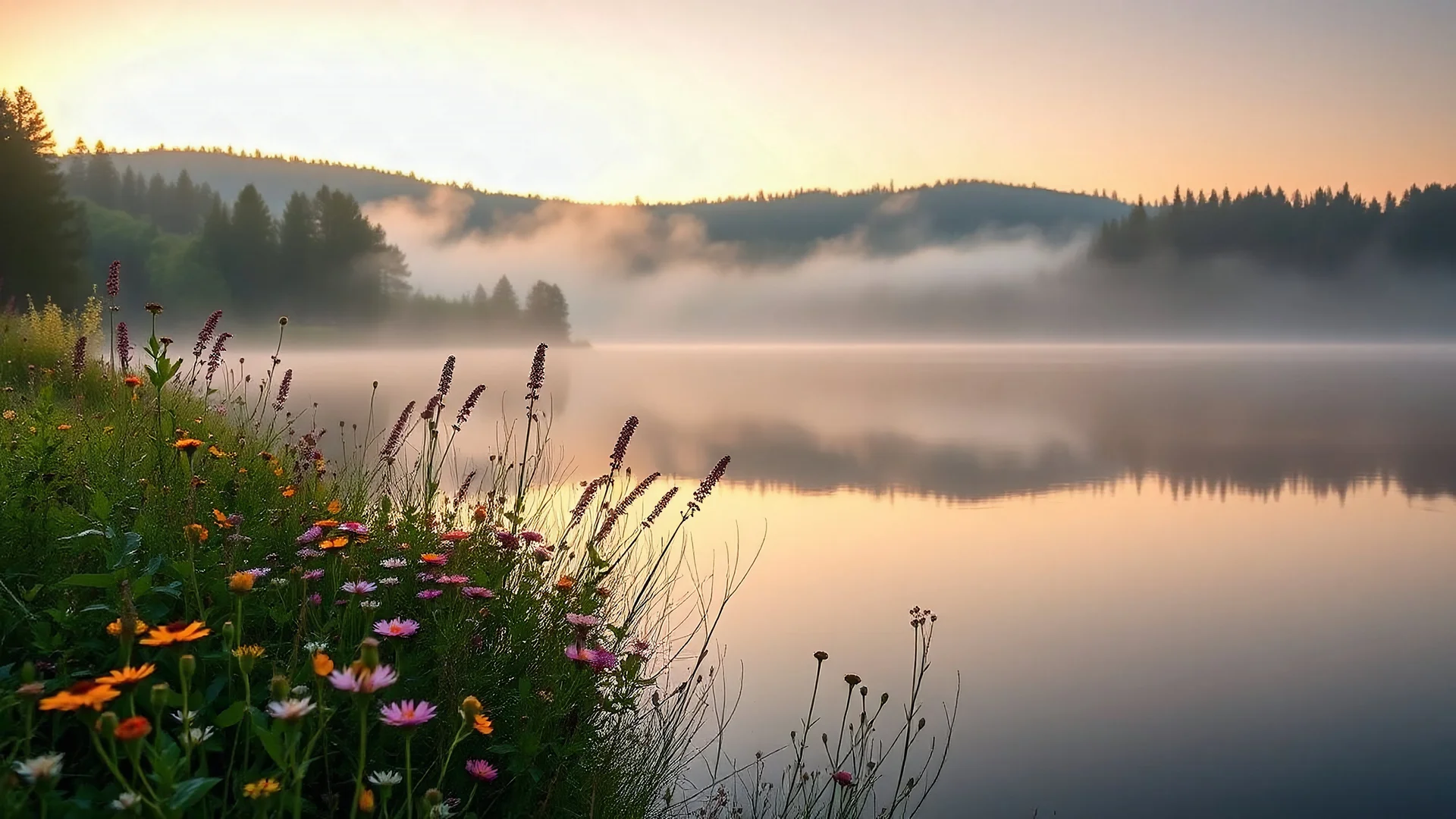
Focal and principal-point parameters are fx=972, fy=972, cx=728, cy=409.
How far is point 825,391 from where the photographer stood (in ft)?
138

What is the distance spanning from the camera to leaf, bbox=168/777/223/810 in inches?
69.1

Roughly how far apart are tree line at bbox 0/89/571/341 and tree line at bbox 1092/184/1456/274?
292ft

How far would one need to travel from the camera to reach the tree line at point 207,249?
32938 millimetres

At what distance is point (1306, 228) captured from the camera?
432ft

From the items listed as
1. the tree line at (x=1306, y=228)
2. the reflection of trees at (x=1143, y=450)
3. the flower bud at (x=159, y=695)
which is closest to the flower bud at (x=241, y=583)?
the flower bud at (x=159, y=695)

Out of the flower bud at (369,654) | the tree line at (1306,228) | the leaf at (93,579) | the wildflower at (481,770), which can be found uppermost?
the tree line at (1306,228)

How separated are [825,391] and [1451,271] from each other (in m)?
134

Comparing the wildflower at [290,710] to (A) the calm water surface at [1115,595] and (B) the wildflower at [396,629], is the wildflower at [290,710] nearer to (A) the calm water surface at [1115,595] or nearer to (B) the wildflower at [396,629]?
(B) the wildflower at [396,629]

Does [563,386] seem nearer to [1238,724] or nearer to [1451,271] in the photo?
[1238,724]

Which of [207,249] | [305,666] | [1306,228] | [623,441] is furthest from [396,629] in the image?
[1306,228]

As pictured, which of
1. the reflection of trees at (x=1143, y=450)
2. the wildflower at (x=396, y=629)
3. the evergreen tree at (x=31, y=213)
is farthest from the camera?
the evergreen tree at (x=31, y=213)

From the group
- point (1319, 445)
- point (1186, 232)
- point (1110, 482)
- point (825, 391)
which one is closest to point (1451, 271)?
point (1186, 232)

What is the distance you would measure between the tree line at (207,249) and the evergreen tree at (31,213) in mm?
43

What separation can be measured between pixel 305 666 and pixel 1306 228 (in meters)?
154
